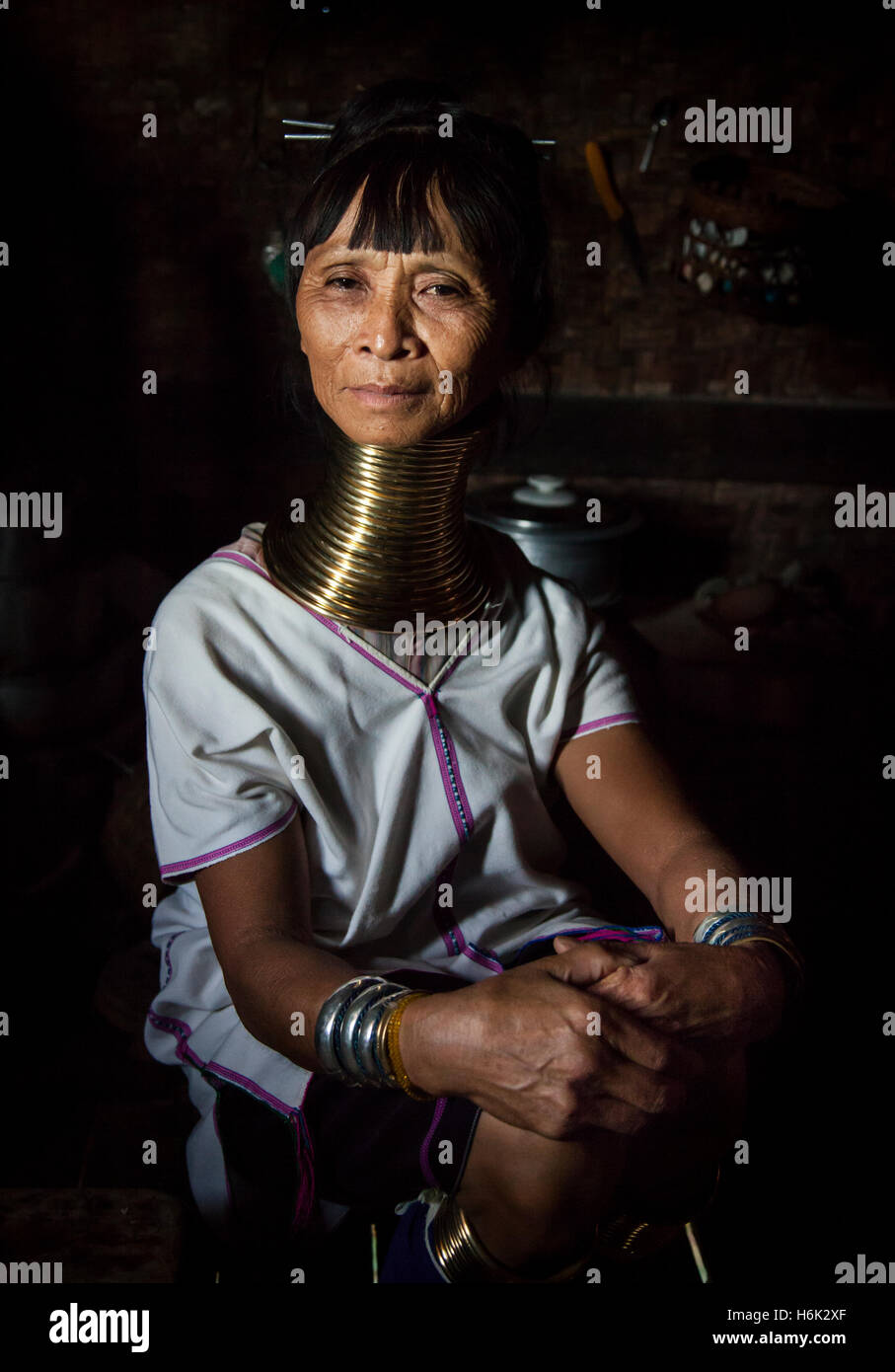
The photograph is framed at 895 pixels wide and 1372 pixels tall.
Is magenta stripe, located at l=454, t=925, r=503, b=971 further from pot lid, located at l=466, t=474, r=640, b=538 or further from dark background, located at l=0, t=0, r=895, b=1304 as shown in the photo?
pot lid, located at l=466, t=474, r=640, b=538

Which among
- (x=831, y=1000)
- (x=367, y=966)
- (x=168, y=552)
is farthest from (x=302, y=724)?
(x=168, y=552)

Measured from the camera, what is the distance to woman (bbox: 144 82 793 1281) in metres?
1.32

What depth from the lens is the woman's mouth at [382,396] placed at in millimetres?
1462

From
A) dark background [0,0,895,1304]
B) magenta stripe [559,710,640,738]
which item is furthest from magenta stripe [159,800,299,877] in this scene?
dark background [0,0,895,1304]

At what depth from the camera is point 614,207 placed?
3264 mm

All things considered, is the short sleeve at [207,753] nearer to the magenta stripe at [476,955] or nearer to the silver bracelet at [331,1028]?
the silver bracelet at [331,1028]

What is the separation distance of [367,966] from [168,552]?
2101 mm

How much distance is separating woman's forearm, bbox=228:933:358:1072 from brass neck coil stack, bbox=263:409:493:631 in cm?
49

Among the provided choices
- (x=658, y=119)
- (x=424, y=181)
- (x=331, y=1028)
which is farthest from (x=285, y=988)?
(x=658, y=119)

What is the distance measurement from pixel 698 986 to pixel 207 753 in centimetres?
72

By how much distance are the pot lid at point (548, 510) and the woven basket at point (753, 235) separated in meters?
0.68
